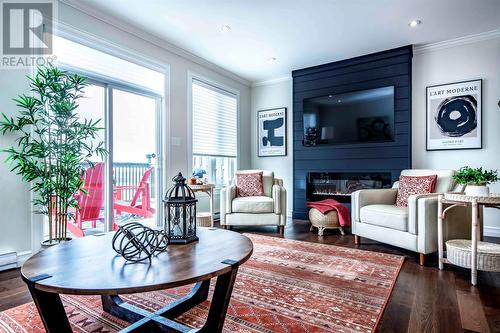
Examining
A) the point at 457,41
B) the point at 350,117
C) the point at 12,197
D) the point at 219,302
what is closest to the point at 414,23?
the point at 457,41

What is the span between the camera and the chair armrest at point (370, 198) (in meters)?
3.31

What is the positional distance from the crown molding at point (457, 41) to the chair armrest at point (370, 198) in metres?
2.11

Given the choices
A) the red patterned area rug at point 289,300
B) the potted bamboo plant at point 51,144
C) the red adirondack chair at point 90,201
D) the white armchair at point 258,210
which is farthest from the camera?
the white armchair at point 258,210

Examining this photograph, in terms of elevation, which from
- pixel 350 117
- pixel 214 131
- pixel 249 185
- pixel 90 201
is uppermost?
pixel 350 117

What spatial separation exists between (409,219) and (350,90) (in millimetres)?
2431

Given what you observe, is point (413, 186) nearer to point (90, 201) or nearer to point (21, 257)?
point (90, 201)

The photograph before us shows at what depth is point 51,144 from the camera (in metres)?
2.44

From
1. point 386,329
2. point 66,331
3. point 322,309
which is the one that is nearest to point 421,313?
point 386,329

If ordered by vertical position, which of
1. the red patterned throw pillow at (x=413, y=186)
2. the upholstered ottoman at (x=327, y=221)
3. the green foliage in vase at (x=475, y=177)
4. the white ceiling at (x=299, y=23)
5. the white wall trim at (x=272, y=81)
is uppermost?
the white ceiling at (x=299, y=23)

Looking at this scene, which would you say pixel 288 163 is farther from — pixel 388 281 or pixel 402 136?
pixel 388 281

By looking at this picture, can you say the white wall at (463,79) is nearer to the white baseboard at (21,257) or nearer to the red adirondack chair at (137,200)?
the red adirondack chair at (137,200)

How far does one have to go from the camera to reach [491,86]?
142 inches

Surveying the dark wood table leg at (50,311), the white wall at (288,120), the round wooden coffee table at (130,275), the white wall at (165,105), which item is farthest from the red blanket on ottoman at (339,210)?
the dark wood table leg at (50,311)

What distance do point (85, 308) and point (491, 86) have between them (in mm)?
4815
